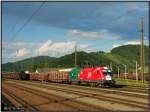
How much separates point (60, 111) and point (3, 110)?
314 centimetres

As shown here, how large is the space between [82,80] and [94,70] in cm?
718

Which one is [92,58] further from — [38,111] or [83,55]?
[38,111]

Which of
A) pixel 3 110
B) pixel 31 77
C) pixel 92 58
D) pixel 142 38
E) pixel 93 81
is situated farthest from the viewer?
pixel 92 58

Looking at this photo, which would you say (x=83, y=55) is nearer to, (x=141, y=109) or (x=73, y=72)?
(x=73, y=72)

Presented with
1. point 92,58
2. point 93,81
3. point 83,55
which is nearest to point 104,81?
point 93,81

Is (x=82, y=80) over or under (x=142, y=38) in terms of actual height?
under

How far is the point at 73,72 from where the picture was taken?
67.8 metres

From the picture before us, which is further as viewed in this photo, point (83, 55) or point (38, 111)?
point (83, 55)

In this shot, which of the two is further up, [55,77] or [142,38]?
[142,38]

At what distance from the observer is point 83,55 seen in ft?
639

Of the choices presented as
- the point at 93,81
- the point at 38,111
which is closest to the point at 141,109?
the point at 38,111

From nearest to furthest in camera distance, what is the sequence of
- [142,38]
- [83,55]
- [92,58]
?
1. [142,38]
2. [92,58]
3. [83,55]

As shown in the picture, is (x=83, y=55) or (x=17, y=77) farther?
(x=83, y=55)

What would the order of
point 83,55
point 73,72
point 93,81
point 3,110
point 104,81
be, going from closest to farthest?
point 3,110, point 104,81, point 93,81, point 73,72, point 83,55
